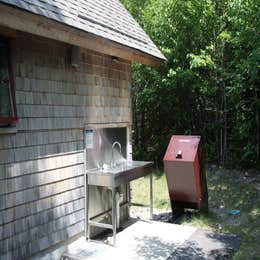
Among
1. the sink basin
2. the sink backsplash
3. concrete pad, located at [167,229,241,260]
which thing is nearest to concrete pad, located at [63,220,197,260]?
concrete pad, located at [167,229,241,260]

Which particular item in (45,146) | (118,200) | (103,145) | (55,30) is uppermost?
(55,30)

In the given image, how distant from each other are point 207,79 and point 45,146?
596cm

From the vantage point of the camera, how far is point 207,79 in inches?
342

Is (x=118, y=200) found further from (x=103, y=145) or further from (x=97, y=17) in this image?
(x=97, y=17)

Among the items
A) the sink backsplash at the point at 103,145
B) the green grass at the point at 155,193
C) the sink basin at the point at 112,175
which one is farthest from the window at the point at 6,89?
the green grass at the point at 155,193

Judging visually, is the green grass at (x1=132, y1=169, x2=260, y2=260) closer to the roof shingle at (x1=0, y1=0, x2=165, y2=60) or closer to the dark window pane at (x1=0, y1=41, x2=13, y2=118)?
the roof shingle at (x1=0, y1=0, x2=165, y2=60)

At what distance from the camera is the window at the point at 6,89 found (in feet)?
10.8

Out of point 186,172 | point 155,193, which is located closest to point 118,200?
point 186,172

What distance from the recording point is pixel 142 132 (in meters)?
10.6

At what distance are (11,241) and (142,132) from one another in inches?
294

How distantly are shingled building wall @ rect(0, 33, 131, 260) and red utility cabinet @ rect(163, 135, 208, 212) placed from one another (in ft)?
4.59

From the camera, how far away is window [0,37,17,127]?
3.30 meters

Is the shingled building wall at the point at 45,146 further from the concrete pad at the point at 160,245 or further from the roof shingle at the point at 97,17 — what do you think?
the roof shingle at the point at 97,17

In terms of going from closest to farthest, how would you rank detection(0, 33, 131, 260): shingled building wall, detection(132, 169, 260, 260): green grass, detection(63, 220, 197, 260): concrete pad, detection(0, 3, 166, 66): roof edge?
detection(0, 3, 166, 66): roof edge, detection(0, 33, 131, 260): shingled building wall, detection(63, 220, 197, 260): concrete pad, detection(132, 169, 260, 260): green grass
